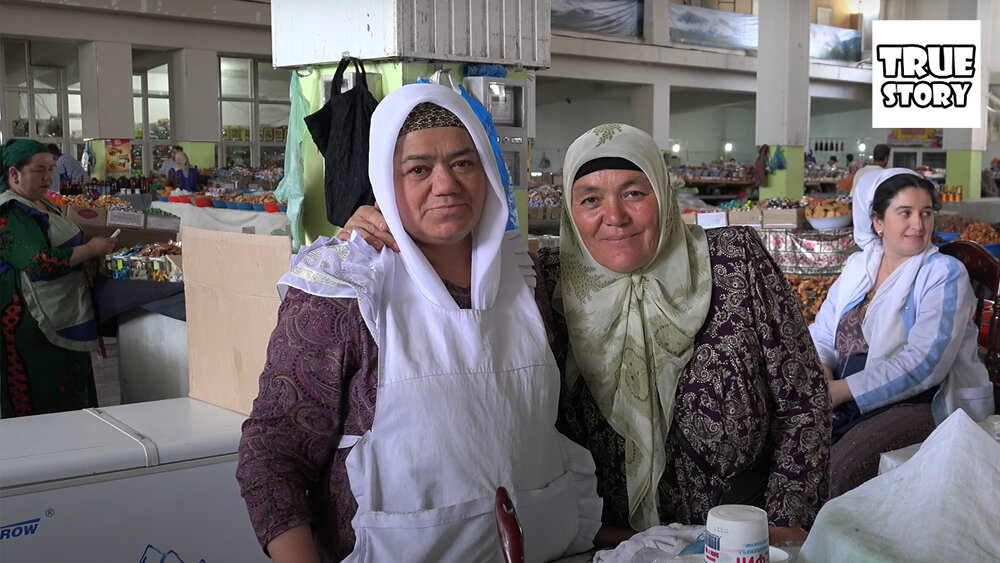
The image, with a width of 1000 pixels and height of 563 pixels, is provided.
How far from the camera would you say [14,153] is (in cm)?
405

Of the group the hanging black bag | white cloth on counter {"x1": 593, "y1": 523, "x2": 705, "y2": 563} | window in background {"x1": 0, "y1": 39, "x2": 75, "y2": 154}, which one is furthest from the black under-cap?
window in background {"x1": 0, "y1": 39, "x2": 75, "y2": 154}

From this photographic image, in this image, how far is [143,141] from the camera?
43.4 feet

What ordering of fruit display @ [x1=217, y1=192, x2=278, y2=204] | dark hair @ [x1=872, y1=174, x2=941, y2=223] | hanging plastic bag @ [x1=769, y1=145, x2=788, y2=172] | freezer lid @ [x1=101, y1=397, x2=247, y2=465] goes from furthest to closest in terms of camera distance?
hanging plastic bag @ [x1=769, y1=145, x2=788, y2=172] → fruit display @ [x1=217, y1=192, x2=278, y2=204] → dark hair @ [x1=872, y1=174, x2=941, y2=223] → freezer lid @ [x1=101, y1=397, x2=247, y2=465]

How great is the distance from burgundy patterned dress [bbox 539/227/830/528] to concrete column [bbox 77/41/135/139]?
35.8 feet

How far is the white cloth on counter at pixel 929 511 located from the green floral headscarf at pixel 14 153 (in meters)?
4.00

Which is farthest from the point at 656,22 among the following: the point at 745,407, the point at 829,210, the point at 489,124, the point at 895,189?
the point at 745,407

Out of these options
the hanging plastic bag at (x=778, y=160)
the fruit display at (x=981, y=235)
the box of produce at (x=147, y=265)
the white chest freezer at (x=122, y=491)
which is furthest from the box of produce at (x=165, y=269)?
the hanging plastic bag at (x=778, y=160)

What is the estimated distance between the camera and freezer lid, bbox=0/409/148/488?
6.26ft

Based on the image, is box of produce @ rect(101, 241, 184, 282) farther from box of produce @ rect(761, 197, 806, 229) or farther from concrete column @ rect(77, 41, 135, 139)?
concrete column @ rect(77, 41, 135, 139)

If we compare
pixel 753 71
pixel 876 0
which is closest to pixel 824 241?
pixel 753 71

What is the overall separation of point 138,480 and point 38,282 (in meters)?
2.46

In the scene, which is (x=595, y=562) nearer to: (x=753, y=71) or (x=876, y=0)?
(x=753, y=71)

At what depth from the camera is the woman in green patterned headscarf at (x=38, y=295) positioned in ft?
13.2

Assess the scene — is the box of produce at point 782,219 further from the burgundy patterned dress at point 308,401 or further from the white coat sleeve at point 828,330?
the burgundy patterned dress at point 308,401
